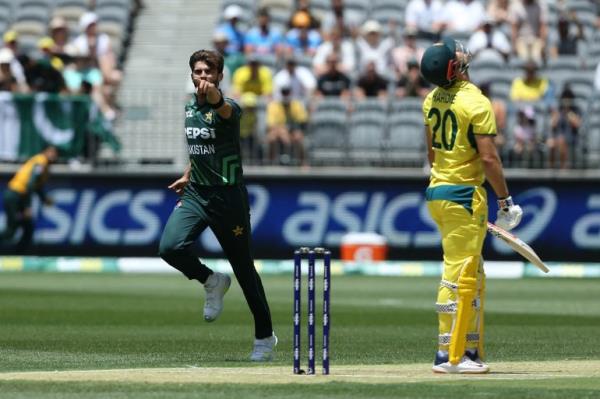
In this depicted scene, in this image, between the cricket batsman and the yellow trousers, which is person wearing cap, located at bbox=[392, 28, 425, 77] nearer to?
the cricket batsman

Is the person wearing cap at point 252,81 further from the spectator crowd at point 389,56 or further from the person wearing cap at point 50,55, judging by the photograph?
the person wearing cap at point 50,55

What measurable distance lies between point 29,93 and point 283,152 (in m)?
4.38

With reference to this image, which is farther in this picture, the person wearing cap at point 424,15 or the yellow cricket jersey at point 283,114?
the person wearing cap at point 424,15

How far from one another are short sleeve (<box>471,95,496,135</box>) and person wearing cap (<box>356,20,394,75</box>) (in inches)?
612

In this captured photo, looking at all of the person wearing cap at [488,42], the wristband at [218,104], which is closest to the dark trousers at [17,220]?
the person wearing cap at [488,42]

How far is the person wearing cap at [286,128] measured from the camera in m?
25.5

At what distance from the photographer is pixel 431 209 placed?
1112 centimetres

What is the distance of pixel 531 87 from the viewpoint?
2556 cm

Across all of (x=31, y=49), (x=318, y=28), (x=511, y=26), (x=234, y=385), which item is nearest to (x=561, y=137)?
(x=511, y=26)

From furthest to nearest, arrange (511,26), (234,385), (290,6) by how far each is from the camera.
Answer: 1. (290,6)
2. (511,26)
3. (234,385)

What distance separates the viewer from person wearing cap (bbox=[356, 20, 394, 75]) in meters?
26.5

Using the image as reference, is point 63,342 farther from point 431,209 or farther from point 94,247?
point 94,247

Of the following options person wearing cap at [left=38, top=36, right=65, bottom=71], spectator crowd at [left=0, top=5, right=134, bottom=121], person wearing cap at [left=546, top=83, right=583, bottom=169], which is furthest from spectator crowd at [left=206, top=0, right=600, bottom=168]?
person wearing cap at [left=38, top=36, right=65, bottom=71]

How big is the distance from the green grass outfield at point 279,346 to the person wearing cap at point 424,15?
553 centimetres
